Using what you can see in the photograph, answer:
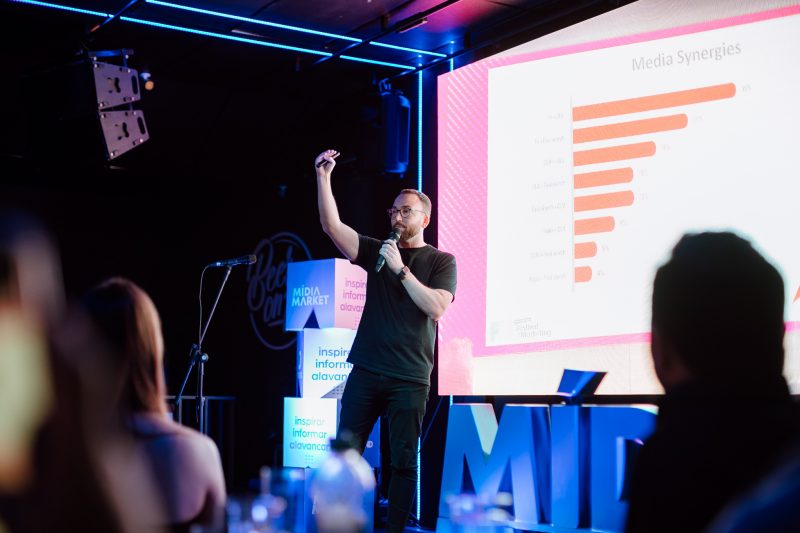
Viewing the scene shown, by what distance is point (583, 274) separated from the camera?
4789 millimetres

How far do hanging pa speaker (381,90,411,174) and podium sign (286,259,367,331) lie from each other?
0.95m

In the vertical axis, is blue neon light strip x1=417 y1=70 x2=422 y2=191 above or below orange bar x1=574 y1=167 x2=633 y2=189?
above

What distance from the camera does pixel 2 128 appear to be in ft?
24.7

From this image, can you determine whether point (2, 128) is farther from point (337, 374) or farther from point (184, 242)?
point (337, 374)

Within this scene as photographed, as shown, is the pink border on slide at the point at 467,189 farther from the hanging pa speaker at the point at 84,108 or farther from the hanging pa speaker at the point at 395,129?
the hanging pa speaker at the point at 84,108

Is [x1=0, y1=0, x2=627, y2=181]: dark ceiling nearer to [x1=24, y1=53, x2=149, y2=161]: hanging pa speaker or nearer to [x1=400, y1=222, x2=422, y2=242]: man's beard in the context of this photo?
[x1=24, y1=53, x2=149, y2=161]: hanging pa speaker

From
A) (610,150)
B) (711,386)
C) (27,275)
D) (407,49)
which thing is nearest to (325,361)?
(407,49)

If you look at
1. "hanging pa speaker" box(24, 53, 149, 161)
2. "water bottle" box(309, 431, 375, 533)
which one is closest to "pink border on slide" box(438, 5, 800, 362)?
"hanging pa speaker" box(24, 53, 149, 161)

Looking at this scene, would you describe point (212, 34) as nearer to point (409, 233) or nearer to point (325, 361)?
point (325, 361)

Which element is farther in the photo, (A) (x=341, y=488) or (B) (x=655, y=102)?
(B) (x=655, y=102)

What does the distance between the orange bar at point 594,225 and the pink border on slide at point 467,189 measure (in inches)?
17.1

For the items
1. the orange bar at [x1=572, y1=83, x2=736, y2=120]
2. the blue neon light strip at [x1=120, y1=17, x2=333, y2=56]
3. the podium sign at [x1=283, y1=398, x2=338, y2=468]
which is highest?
the blue neon light strip at [x1=120, y1=17, x2=333, y2=56]

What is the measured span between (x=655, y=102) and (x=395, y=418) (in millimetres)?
2107

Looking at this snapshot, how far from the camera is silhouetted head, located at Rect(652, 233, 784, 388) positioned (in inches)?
50.0
